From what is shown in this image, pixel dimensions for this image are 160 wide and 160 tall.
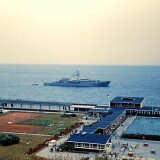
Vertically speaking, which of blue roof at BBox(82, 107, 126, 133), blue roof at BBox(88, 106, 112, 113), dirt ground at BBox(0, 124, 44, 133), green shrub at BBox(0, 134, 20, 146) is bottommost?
dirt ground at BBox(0, 124, 44, 133)

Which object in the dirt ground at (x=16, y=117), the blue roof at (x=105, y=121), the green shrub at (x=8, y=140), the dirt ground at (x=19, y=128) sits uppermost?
the blue roof at (x=105, y=121)

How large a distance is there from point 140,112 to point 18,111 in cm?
2162

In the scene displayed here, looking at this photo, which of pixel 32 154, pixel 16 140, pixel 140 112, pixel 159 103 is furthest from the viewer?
pixel 159 103

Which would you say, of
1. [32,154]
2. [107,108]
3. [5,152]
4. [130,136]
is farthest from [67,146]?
[107,108]

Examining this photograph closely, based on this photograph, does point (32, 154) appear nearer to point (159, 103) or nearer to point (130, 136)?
→ point (130, 136)

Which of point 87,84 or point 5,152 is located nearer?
point 5,152

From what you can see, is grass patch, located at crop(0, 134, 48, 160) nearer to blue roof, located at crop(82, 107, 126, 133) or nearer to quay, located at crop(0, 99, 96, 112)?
blue roof, located at crop(82, 107, 126, 133)

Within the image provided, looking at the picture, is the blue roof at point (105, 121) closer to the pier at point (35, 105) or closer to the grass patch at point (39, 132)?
the grass patch at point (39, 132)

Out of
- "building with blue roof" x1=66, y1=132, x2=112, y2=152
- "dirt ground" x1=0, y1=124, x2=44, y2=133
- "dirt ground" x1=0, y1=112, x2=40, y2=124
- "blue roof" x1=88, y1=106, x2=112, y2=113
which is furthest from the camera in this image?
"blue roof" x1=88, y1=106, x2=112, y2=113

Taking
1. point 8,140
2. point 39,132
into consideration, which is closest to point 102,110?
point 39,132

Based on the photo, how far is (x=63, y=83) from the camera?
139500mm

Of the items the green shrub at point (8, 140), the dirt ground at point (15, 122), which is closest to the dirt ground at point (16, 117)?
the dirt ground at point (15, 122)

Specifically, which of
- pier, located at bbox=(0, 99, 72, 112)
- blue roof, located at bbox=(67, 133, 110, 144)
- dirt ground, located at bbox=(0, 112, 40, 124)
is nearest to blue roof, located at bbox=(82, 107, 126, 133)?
blue roof, located at bbox=(67, 133, 110, 144)

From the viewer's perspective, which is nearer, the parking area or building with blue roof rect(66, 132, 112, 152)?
the parking area
